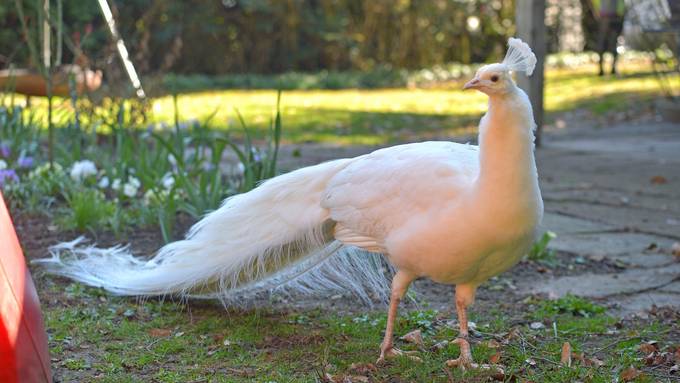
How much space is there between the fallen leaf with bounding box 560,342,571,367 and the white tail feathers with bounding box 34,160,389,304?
2.96 feet

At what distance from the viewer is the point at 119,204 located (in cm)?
497

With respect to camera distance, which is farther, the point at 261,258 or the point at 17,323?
the point at 261,258

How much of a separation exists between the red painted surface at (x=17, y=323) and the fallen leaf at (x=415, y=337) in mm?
1302

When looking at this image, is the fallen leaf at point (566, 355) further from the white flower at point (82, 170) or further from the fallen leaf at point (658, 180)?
the fallen leaf at point (658, 180)

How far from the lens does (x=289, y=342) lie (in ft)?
11.3

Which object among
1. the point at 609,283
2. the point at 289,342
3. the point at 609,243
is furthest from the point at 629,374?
the point at 609,243

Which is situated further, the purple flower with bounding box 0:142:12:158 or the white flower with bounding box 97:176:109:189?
the purple flower with bounding box 0:142:12:158

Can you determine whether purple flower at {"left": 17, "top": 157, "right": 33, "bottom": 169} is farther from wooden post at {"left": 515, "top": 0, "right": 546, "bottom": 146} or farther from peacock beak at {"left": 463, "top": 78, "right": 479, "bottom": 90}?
wooden post at {"left": 515, "top": 0, "right": 546, "bottom": 146}

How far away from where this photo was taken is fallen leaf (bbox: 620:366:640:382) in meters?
2.99

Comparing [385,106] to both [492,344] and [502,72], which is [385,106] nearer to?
[492,344]

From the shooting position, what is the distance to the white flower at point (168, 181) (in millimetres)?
5031

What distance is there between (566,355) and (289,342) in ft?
3.24

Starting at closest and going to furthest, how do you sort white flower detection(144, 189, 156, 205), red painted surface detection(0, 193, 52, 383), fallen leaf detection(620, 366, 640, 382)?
red painted surface detection(0, 193, 52, 383)
fallen leaf detection(620, 366, 640, 382)
white flower detection(144, 189, 156, 205)

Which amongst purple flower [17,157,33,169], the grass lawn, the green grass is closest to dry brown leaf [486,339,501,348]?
the green grass
